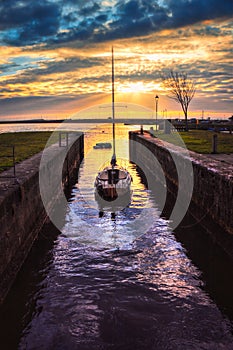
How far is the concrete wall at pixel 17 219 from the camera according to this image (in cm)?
1045

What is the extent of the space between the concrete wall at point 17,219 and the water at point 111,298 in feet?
1.62

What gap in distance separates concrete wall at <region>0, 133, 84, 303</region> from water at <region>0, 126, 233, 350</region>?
49 cm

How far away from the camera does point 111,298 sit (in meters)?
10.4

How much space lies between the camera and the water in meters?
8.51

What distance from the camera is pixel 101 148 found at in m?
63.8

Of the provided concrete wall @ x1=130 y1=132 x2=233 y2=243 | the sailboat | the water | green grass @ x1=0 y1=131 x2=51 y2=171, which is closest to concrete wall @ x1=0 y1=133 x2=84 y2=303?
the water

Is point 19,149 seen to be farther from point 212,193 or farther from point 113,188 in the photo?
point 212,193

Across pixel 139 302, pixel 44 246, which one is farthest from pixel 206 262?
pixel 44 246

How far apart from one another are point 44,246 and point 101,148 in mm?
49561

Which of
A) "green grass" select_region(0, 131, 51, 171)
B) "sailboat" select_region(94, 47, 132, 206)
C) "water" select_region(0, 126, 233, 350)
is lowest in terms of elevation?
"water" select_region(0, 126, 233, 350)

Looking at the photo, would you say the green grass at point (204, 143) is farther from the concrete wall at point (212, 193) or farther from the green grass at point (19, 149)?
the green grass at point (19, 149)

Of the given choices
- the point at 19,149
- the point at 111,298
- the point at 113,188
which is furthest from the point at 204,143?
the point at 111,298

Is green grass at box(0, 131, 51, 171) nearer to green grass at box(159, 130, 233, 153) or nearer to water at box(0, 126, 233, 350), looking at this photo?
water at box(0, 126, 233, 350)

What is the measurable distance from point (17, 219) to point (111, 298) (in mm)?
4259
